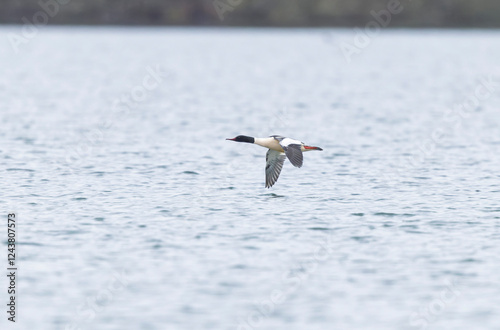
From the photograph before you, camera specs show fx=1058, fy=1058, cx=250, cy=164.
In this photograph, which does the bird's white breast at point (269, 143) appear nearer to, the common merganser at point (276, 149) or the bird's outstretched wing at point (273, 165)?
the common merganser at point (276, 149)

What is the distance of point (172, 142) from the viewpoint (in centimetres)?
4494

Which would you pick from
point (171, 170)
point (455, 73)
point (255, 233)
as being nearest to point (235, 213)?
point (255, 233)

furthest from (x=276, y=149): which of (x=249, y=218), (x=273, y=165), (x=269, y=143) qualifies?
(x=249, y=218)

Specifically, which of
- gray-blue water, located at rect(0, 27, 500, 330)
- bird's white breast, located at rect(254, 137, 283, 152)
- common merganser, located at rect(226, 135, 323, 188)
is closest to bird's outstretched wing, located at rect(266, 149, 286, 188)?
common merganser, located at rect(226, 135, 323, 188)

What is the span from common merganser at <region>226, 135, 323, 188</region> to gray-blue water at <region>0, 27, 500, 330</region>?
25.5 inches

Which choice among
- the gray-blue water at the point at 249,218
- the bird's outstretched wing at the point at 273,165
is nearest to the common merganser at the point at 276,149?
the bird's outstretched wing at the point at 273,165

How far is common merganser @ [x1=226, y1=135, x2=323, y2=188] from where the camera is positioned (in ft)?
91.0

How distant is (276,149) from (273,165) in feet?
2.77

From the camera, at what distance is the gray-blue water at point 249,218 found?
1919cm

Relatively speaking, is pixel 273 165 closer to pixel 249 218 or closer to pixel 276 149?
pixel 276 149

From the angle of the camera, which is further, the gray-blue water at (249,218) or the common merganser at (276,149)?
the common merganser at (276,149)

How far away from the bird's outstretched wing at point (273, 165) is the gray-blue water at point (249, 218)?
0.45 metres

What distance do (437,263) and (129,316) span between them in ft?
23.0

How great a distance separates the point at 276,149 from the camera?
3050 centimetres
